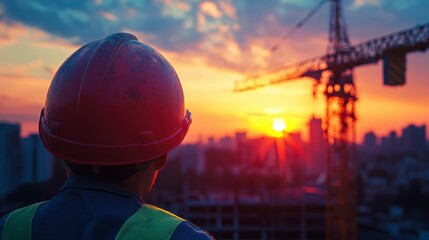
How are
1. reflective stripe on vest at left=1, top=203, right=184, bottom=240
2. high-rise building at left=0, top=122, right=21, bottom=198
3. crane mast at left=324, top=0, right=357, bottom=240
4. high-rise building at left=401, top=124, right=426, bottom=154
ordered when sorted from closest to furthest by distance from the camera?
reflective stripe on vest at left=1, top=203, right=184, bottom=240
crane mast at left=324, top=0, right=357, bottom=240
high-rise building at left=0, top=122, right=21, bottom=198
high-rise building at left=401, top=124, right=426, bottom=154

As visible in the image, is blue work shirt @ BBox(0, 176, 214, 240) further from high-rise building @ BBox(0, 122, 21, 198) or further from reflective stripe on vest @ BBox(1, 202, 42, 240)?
high-rise building @ BBox(0, 122, 21, 198)

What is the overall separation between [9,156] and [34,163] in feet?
5.60

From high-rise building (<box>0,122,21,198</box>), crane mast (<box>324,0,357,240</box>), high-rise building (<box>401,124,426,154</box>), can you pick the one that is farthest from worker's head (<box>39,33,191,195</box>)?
high-rise building (<box>401,124,426,154</box>)

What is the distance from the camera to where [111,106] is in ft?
2.44

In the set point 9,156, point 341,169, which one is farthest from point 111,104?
point 9,156

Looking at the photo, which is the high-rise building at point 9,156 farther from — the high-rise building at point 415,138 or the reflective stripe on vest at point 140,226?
the high-rise building at point 415,138

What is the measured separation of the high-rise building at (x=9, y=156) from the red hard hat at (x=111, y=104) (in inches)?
1240

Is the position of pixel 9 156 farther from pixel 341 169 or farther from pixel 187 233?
pixel 187 233

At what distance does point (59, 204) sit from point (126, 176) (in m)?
0.12

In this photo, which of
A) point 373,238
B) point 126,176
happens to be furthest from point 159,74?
point 373,238

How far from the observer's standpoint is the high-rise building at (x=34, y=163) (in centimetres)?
3098

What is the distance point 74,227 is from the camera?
2.20 ft

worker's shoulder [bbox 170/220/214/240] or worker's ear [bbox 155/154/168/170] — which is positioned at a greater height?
worker's ear [bbox 155/154/168/170]

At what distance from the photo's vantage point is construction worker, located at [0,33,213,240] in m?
0.68
